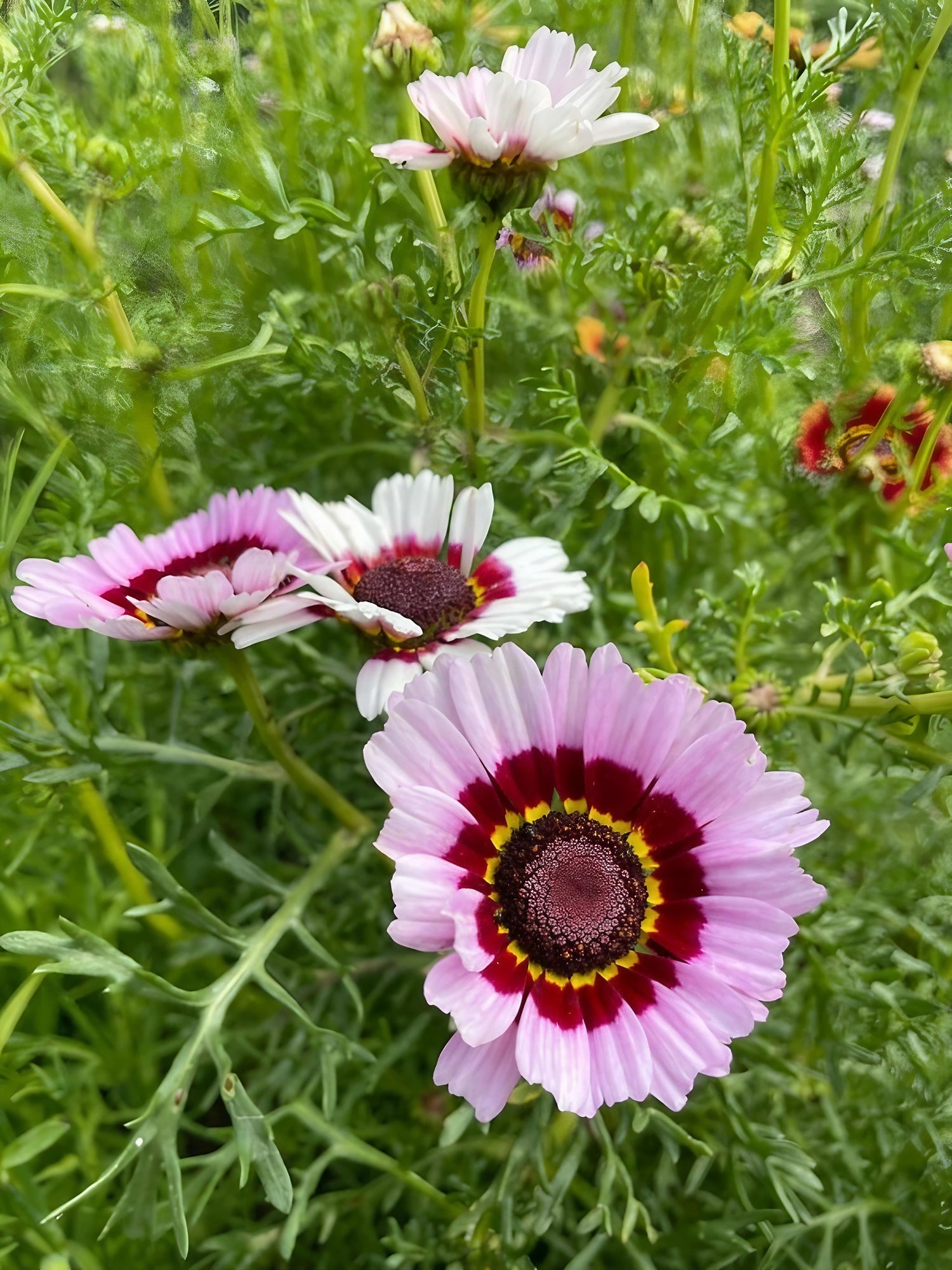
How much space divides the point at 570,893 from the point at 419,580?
217mm

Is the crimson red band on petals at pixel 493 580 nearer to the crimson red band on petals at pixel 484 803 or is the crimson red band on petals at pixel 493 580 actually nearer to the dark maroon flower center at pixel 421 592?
the dark maroon flower center at pixel 421 592

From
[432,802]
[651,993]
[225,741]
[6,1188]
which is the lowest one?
[6,1188]

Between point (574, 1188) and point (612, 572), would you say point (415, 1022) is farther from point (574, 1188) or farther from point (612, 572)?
point (612, 572)

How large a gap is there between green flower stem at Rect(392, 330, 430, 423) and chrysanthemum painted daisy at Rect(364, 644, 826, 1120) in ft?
0.68

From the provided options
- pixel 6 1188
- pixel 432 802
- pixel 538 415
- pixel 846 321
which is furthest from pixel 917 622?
pixel 6 1188

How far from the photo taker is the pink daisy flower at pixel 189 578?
53 centimetres

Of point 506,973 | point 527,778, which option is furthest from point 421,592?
point 506,973

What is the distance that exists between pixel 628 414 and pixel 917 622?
0.28 m

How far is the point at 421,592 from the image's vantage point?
603mm

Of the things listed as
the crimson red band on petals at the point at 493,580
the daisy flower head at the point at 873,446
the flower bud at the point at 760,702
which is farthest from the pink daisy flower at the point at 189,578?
the daisy flower head at the point at 873,446

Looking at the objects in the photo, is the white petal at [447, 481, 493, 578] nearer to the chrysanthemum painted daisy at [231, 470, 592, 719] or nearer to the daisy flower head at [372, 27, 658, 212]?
the chrysanthemum painted daisy at [231, 470, 592, 719]

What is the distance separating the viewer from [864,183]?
0.68 m

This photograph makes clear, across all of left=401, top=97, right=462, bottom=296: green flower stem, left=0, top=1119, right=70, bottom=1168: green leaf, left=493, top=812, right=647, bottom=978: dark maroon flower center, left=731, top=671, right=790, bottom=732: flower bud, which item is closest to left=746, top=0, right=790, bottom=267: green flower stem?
left=401, top=97, right=462, bottom=296: green flower stem

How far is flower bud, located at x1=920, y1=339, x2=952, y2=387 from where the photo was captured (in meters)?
0.65
